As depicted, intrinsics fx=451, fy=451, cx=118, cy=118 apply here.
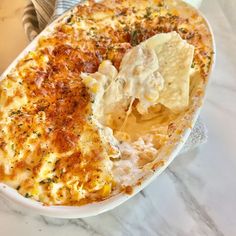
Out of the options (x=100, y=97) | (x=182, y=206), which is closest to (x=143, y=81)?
(x=100, y=97)

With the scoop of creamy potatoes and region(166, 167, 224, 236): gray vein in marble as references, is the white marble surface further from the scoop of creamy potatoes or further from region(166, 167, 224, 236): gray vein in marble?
the scoop of creamy potatoes

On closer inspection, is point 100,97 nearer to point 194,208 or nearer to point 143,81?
point 143,81

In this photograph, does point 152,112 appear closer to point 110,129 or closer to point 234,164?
point 110,129

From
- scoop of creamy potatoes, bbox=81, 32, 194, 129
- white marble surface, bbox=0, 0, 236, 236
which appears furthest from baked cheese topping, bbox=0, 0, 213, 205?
white marble surface, bbox=0, 0, 236, 236

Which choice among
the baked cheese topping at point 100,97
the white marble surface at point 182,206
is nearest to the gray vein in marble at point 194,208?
the white marble surface at point 182,206

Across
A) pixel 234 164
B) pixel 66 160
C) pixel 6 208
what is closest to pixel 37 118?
pixel 66 160

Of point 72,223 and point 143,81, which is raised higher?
point 143,81

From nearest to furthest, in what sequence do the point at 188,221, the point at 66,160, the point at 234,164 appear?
1. the point at 66,160
2. the point at 188,221
3. the point at 234,164
